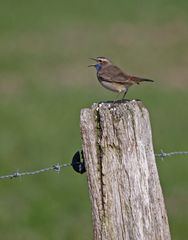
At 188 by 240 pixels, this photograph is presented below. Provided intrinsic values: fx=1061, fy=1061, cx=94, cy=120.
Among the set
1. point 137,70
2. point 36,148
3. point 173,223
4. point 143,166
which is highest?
point 137,70

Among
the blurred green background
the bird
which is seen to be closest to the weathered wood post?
the bird

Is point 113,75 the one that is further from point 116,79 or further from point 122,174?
point 122,174

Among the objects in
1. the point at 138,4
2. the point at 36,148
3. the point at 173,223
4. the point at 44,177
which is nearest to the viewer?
the point at 173,223

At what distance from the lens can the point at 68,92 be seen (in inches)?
830

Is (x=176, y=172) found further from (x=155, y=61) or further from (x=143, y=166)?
(x=155, y=61)

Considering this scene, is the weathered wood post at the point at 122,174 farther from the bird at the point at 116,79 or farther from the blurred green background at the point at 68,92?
the blurred green background at the point at 68,92

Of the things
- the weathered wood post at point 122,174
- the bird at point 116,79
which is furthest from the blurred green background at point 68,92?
the weathered wood post at point 122,174

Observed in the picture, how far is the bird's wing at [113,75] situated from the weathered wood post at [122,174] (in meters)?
2.00

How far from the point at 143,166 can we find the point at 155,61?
857 inches

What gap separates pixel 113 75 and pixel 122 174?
2.28m

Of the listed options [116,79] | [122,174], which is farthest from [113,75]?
[122,174]

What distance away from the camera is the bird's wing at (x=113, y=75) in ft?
24.5

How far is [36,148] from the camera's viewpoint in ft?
50.5

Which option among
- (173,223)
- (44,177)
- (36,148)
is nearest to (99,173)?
(173,223)
